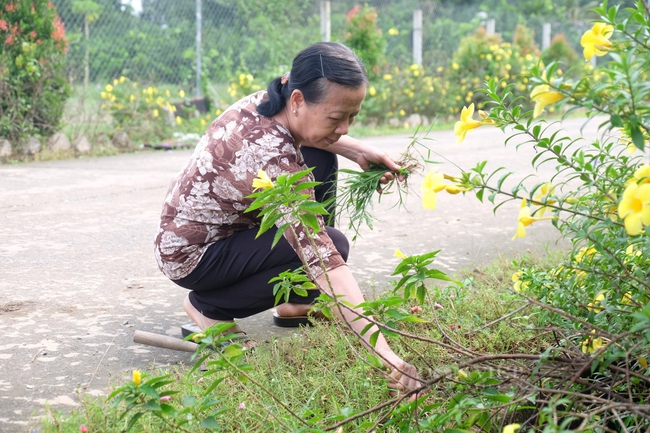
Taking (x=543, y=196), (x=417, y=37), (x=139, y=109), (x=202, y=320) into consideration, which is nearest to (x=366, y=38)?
(x=417, y=37)

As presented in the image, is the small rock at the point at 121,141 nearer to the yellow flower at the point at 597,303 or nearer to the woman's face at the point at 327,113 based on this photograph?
the woman's face at the point at 327,113

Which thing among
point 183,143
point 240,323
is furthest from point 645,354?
point 183,143

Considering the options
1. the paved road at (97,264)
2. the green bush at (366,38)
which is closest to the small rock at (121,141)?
the paved road at (97,264)

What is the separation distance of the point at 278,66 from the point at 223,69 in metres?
0.78

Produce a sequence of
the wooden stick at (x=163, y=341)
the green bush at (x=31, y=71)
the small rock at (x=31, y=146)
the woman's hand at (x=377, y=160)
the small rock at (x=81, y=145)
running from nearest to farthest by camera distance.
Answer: the wooden stick at (x=163, y=341)
the woman's hand at (x=377, y=160)
the green bush at (x=31, y=71)
the small rock at (x=31, y=146)
the small rock at (x=81, y=145)

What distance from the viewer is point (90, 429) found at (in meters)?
1.88

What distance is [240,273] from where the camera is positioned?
2.70 m

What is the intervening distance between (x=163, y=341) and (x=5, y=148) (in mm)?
5135

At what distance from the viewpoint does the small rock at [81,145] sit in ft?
25.7

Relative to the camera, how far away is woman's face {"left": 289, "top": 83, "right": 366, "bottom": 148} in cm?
243

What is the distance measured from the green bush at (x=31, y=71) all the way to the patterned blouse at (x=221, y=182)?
4.89m

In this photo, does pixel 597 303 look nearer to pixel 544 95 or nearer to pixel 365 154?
pixel 544 95

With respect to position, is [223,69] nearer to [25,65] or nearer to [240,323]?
[25,65]

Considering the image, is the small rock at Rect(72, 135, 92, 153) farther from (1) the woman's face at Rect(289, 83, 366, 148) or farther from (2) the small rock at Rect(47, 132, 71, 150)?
(1) the woman's face at Rect(289, 83, 366, 148)
